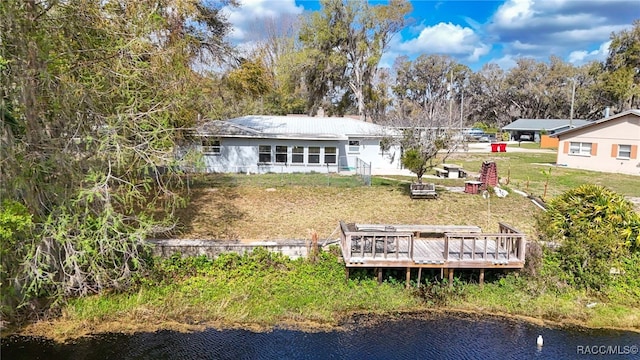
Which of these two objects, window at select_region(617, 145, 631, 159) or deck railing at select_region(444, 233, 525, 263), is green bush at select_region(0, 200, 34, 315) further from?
window at select_region(617, 145, 631, 159)

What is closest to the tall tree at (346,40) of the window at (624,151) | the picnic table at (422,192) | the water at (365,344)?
the window at (624,151)

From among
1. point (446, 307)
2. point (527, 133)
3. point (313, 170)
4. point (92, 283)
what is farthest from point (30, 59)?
point (527, 133)

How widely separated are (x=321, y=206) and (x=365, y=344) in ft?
23.7

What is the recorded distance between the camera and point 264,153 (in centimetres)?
2184

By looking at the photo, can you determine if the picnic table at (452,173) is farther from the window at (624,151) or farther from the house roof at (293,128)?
the window at (624,151)

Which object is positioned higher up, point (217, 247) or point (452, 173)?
point (452, 173)

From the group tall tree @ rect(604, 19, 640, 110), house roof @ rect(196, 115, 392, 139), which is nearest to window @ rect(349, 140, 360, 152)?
house roof @ rect(196, 115, 392, 139)

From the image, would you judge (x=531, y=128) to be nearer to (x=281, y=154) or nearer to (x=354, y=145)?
(x=354, y=145)

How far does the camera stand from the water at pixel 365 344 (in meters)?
8.11

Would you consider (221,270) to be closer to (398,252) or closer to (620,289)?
(398,252)

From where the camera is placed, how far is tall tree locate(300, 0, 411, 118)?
112ft

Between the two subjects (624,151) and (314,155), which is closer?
(314,155)

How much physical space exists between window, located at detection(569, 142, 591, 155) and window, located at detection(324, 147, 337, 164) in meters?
16.1

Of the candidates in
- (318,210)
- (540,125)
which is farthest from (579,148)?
(540,125)
